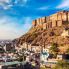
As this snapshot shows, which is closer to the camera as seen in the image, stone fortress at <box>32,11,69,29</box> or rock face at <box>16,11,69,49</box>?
rock face at <box>16,11,69,49</box>

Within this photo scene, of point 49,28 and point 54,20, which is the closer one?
point 54,20

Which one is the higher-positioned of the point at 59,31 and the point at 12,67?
the point at 59,31

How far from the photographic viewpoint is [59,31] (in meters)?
56.1

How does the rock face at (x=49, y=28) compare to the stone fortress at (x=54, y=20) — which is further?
the stone fortress at (x=54, y=20)

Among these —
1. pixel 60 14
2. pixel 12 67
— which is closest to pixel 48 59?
pixel 12 67

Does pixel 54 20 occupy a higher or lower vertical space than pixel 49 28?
higher

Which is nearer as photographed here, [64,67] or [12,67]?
[64,67]

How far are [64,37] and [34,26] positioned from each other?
63.7ft

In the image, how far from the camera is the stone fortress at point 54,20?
5803 cm

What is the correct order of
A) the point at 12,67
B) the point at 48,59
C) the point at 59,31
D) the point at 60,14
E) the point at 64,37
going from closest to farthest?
1. the point at 12,67
2. the point at 48,59
3. the point at 64,37
4. the point at 59,31
5. the point at 60,14

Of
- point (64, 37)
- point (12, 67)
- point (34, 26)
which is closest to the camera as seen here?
point (12, 67)

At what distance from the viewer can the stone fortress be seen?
58031 millimetres

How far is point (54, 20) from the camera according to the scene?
59062mm

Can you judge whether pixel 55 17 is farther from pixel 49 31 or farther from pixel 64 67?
pixel 64 67
